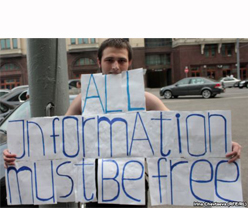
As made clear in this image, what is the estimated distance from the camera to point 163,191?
5.69ft

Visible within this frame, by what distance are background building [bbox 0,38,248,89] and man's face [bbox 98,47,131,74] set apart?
33.4 metres

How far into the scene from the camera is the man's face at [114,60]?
1.72 m

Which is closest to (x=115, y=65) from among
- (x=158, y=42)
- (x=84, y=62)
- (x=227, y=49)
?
(x=84, y=62)

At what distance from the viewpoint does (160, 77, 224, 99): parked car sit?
15.2 m

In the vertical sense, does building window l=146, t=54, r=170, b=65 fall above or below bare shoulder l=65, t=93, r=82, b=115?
above

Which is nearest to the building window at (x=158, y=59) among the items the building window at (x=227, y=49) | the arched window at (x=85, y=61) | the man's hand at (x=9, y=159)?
the building window at (x=227, y=49)

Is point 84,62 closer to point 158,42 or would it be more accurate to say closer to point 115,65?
point 158,42

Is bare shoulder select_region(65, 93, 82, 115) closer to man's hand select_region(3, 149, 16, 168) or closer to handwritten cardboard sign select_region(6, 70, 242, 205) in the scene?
handwritten cardboard sign select_region(6, 70, 242, 205)

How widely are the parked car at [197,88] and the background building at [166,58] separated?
18.8 meters

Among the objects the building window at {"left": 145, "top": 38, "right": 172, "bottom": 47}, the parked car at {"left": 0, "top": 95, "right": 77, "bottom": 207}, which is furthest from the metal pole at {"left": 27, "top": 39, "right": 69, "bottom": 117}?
the building window at {"left": 145, "top": 38, "right": 172, "bottom": 47}

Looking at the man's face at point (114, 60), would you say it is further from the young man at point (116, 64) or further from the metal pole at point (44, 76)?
the metal pole at point (44, 76)

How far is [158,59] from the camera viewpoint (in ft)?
123

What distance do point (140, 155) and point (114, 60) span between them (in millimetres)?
709

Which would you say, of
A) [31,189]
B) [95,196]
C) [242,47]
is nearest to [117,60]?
[95,196]
